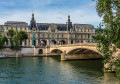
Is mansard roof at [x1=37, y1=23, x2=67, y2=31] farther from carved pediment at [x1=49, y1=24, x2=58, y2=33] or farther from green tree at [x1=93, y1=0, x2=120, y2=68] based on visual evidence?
green tree at [x1=93, y1=0, x2=120, y2=68]

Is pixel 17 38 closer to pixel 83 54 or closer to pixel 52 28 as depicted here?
pixel 52 28

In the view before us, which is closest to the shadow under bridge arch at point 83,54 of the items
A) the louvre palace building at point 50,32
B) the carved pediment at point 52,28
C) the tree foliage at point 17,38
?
the tree foliage at point 17,38

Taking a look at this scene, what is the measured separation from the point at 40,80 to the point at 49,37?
8838 centimetres

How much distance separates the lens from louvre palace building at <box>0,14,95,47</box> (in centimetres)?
12156

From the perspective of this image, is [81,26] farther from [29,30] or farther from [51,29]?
[29,30]

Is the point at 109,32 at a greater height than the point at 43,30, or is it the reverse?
the point at 43,30

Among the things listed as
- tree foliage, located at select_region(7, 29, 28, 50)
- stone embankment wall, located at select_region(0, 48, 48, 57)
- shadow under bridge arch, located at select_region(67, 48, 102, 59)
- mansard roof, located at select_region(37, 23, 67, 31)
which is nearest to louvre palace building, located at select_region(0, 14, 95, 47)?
mansard roof, located at select_region(37, 23, 67, 31)

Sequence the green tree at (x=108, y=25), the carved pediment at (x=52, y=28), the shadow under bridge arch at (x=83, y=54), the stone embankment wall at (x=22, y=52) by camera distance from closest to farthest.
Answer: the green tree at (x=108, y=25), the shadow under bridge arch at (x=83, y=54), the stone embankment wall at (x=22, y=52), the carved pediment at (x=52, y=28)

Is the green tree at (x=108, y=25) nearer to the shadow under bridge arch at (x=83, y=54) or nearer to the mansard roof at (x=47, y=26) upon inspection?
the shadow under bridge arch at (x=83, y=54)

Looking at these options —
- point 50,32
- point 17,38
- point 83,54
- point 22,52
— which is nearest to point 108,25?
point 83,54

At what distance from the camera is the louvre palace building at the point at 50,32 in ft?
399

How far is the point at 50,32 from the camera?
126 metres

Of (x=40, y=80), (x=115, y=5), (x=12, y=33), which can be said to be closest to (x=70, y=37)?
(x=12, y=33)

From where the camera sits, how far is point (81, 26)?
13438cm
